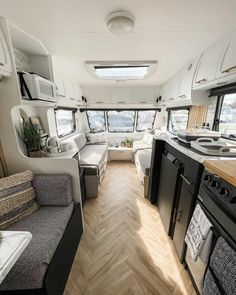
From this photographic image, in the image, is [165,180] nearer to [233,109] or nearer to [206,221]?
[206,221]

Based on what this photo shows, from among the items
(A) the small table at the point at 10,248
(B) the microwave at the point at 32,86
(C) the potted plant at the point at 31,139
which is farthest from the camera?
(C) the potted plant at the point at 31,139

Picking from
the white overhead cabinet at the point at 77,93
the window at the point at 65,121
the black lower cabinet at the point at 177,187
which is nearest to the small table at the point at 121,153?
the window at the point at 65,121

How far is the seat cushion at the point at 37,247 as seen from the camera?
906 millimetres

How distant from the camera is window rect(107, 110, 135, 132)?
4.60 metres

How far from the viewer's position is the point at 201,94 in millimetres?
2014

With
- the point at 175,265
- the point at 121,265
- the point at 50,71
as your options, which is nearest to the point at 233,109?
the point at 175,265

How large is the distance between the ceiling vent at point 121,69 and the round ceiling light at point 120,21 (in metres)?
0.89

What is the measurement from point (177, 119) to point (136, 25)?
2543 mm

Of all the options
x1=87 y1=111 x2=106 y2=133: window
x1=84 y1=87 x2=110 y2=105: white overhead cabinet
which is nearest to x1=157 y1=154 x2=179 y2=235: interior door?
x1=84 y1=87 x2=110 y2=105: white overhead cabinet

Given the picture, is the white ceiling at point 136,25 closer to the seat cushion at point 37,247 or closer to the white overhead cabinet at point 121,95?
the seat cushion at point 37,247

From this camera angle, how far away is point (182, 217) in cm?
131

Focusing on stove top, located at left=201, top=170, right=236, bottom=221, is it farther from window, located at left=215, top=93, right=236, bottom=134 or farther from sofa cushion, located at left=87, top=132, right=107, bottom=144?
sofa cushion, located at left=87, top=132, right=107, bottom=144

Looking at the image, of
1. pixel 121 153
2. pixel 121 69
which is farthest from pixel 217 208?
pixel 121 153

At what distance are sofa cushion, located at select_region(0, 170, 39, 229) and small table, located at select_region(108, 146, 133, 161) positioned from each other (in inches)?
111
